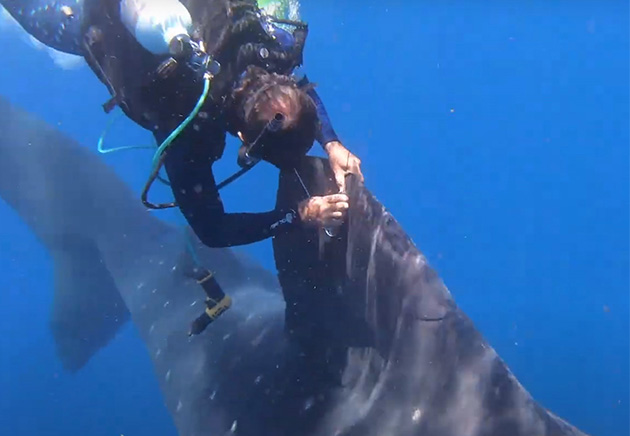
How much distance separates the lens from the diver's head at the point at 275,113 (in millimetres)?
2869

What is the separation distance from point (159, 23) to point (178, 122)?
2.15 ft

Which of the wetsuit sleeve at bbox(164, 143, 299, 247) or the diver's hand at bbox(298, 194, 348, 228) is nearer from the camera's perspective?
the diver's hand at bbox(298, 194, 348, 228)

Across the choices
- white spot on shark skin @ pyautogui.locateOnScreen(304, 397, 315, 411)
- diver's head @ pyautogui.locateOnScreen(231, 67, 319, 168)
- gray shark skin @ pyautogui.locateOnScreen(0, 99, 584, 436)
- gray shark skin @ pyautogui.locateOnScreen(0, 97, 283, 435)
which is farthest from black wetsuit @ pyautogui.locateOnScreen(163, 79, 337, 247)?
gray shark skin @ pyautogui.locateOnScreen(0, 97, 283, 435)

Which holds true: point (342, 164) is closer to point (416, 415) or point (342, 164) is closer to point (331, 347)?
point (331, 347)

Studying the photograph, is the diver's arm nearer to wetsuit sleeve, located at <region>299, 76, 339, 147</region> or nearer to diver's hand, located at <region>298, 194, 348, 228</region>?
wetsuit sleeve, located at <region>299, 76, 339, 147</region>

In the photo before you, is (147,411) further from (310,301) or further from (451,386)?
(451,386)

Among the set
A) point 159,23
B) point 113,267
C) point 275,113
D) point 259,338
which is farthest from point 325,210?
point 113,267

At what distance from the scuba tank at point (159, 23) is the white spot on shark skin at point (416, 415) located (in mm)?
2313

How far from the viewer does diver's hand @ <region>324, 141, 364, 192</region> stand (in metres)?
3.43

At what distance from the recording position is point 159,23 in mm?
3209

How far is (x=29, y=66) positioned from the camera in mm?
24906

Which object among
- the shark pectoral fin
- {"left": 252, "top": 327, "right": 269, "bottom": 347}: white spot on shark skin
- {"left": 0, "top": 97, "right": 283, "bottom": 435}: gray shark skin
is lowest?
the shark pectoral fin

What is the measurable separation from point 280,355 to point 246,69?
7.00 ft

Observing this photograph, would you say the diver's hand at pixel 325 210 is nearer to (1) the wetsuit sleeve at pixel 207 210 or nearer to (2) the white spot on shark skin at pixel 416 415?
(1) the wetsuit sleeve at pixel 207 210
